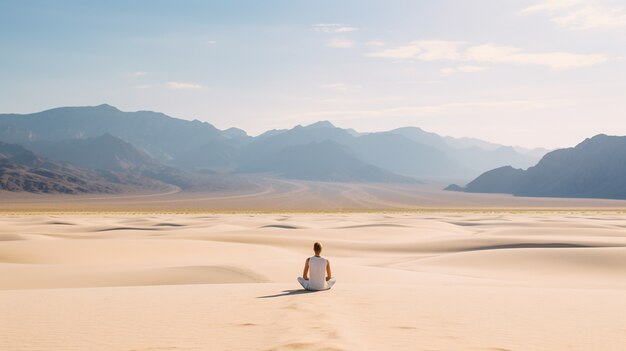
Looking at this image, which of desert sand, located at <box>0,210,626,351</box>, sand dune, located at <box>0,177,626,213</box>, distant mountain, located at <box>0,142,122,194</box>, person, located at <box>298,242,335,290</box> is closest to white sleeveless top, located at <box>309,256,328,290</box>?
person, located at <box>298,242,335,290</box>

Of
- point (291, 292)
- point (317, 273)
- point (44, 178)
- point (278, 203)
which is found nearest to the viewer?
point (317, 273)

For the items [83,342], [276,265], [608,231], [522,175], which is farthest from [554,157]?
[83,342]

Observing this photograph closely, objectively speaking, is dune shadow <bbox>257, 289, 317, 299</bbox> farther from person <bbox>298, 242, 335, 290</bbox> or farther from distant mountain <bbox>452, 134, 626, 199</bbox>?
distant mountain <bbox>452, 134, 626, 199</bbox>

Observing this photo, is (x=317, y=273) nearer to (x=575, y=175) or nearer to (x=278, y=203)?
(x=278, y=203)

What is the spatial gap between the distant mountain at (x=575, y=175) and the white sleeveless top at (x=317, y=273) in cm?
12492

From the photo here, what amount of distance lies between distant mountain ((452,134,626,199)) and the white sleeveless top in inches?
4918

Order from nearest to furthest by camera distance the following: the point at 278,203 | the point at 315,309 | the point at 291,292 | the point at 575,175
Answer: the point at 315,309 < the point at 291,292 < the point at 278,203 < the point at 575,175

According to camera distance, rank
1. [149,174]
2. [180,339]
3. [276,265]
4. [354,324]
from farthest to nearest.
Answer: [149,174]
[276,265]
[354,324]
[180,339]

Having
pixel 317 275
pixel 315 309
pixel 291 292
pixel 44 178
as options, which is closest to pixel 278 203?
pixel 44 178

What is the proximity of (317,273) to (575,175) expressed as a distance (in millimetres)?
143305

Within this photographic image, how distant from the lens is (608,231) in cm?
3167

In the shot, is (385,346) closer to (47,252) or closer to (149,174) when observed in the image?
(47,252)

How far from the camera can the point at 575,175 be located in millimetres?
137500

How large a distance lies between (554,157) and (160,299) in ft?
519
